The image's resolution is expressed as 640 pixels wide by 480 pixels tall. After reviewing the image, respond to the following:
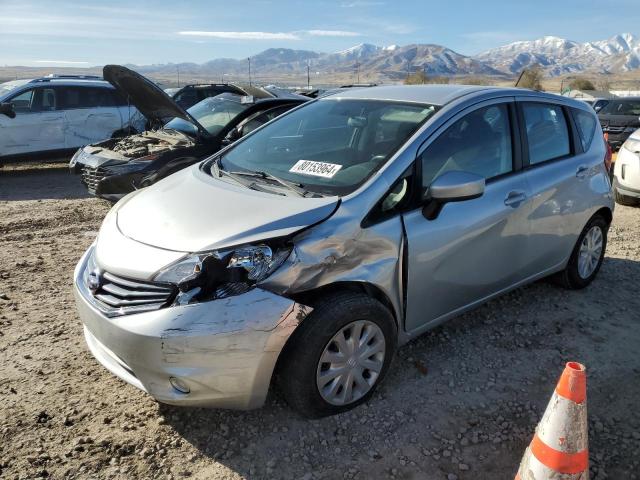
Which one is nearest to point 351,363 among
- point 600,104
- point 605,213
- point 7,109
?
point 605,213

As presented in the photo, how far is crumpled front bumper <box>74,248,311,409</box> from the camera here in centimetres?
239

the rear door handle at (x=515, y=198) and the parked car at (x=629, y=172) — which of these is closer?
the rear door handle at (x=515, y=198)

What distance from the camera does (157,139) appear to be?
7.15 m

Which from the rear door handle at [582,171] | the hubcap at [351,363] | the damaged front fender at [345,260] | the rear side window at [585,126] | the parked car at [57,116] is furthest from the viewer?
the parked car at [57,116]

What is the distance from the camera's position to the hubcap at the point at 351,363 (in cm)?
274

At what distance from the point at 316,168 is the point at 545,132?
191 cm

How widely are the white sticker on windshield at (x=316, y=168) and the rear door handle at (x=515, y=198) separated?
3.81 ft

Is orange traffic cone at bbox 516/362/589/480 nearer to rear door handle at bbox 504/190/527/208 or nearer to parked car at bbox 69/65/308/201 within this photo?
rear door handle at bbox 504/190/527/208

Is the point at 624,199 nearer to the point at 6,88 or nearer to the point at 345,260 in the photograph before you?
the point at 345,260

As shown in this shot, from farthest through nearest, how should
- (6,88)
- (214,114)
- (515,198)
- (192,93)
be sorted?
(192,93) < (6,88) < (214,114) < (515,198)

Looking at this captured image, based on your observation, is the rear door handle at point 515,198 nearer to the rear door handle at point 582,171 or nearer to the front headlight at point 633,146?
the rear door handle at point 582,171

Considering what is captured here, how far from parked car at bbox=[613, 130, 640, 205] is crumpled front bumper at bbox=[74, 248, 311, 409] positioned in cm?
674

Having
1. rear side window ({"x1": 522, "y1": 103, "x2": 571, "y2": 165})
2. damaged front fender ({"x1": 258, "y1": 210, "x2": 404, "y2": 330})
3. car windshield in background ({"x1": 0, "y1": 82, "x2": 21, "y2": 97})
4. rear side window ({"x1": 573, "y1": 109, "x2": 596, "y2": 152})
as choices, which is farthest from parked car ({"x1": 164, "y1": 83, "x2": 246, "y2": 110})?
damaged front fender ({"x1": 258, "y1": 210, "x2": 404, "y2": 330})

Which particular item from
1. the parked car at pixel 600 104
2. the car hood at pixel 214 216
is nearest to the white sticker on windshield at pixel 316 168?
the car hood at pixel 214 216
